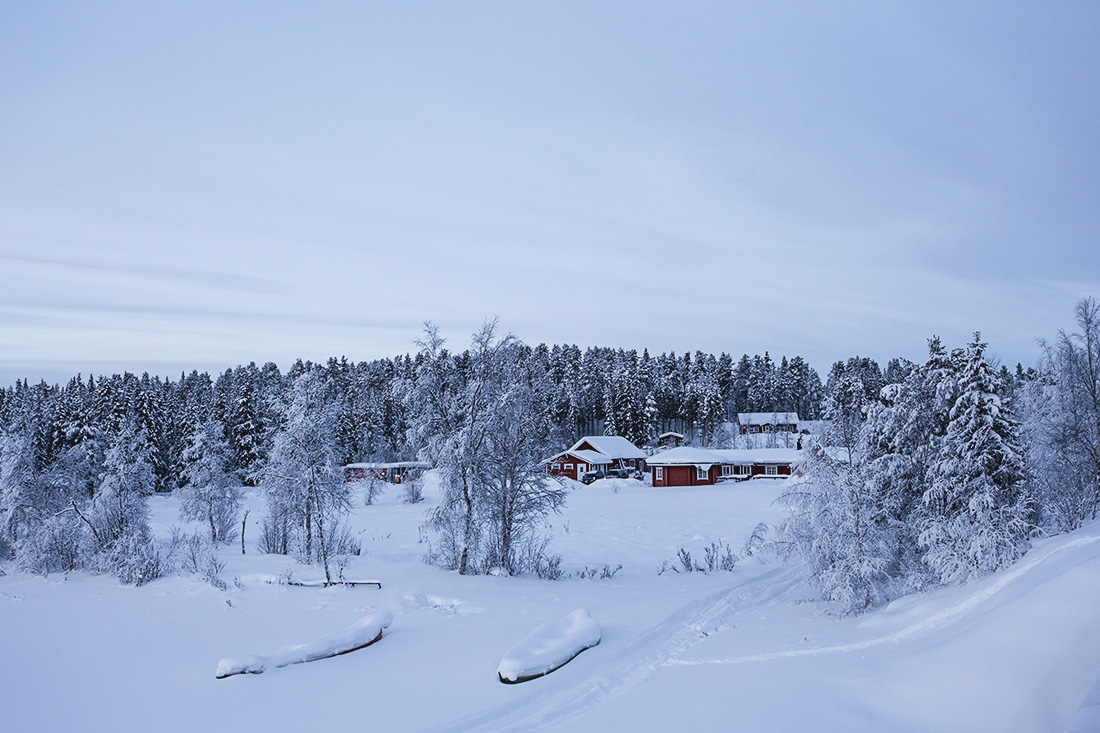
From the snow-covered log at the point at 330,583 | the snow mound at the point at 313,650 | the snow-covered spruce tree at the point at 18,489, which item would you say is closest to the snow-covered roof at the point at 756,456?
the snow-covered log at the point at 330,583

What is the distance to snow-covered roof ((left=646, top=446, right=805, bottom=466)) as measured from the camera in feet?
210

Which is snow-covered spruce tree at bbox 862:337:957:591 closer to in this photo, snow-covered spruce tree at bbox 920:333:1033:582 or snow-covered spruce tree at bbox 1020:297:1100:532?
snow-covered spruce tree at bbox 920:333:1033:582

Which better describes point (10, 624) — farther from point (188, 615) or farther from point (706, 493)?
point (706, 493)

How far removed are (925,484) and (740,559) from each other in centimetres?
944

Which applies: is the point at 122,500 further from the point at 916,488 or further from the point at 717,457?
the point at 717,457

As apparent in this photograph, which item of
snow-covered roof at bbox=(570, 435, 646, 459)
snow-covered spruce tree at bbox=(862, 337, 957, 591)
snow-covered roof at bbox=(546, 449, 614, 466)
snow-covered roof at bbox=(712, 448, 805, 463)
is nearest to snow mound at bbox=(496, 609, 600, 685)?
snow-covered spruce tree at bbox=(862, 337, 957, 591)

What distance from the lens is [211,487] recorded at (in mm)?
27594

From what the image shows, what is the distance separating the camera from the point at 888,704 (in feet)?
24.3

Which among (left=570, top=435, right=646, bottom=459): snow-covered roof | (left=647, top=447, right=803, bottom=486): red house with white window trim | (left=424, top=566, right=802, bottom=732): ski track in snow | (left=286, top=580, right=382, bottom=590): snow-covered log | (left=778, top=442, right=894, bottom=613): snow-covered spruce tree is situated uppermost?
(left=778, top=442, right=894, bottom=613): snow-covered spruce tree

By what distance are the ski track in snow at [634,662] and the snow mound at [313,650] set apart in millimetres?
3689

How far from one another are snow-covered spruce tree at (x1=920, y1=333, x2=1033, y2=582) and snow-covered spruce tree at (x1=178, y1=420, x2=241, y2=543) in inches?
1064

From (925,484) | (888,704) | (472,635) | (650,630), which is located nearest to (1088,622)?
(888,704)

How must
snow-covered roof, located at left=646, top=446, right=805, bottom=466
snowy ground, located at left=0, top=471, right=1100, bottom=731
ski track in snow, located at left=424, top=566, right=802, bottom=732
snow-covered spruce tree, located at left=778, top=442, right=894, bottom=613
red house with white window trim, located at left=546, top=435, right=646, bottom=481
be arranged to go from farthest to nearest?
red house with white window trim, located at left=546, top=435, right=646, bottom=481 → snow-covered roof, located at left=646, top=446, right=805, bottom=466 → snow-covered spruce tree, located at left=778, top=442, right=894, bottom=613 → ski track in snow, located at left=424, top=566, right=802, bottom=732 → snowy ground, located at left=0, top=471, right=1100, bottom=731

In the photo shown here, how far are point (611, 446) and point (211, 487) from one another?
51.0 m
